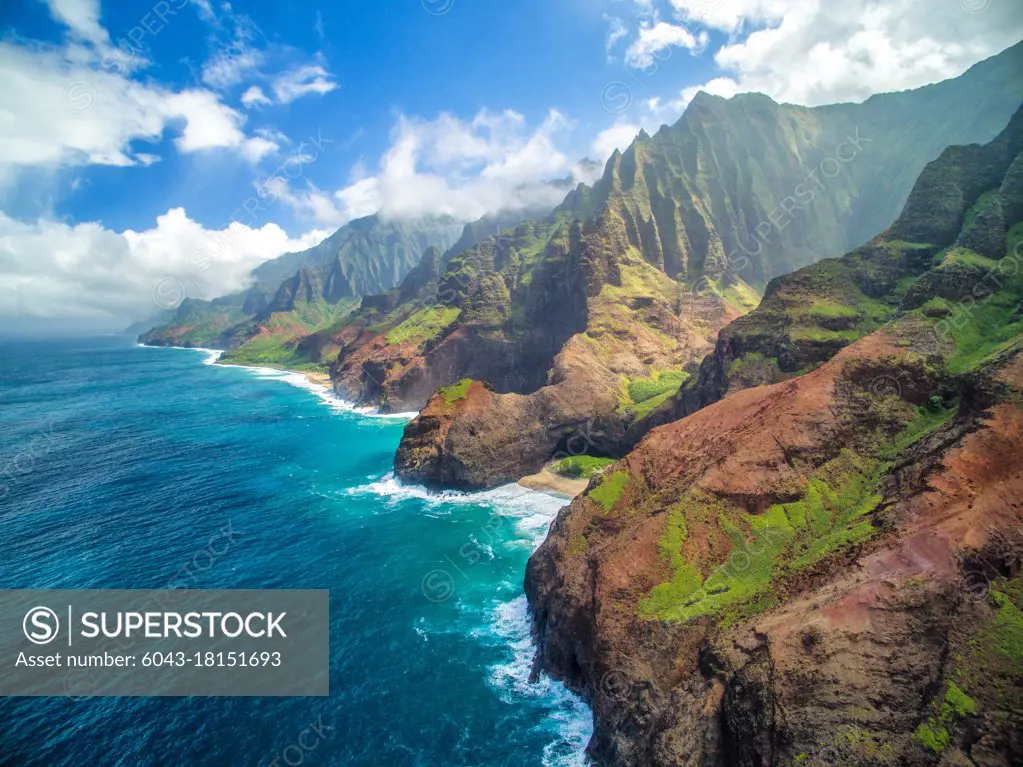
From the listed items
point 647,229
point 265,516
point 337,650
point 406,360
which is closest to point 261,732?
point 337,650

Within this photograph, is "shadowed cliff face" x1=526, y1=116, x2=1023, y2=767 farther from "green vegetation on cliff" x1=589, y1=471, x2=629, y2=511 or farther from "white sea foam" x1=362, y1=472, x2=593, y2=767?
"white sea foam" x1=362, y1=472, x2=593, y2=767

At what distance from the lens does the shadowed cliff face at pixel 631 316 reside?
68.8 m

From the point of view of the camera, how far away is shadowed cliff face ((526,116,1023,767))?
73.4 ft

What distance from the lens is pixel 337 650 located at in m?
41.2

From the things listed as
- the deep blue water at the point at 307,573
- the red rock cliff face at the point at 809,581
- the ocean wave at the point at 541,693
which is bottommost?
the ocean wave at the point at 541,693

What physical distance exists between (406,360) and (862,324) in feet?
376

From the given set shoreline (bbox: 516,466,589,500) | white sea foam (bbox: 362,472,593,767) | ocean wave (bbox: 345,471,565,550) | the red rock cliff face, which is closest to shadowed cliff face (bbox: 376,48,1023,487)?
ocean wave (bbox: 345,471,565,550)

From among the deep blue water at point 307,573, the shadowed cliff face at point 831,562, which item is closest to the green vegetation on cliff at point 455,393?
the deep blue water at point 307,573

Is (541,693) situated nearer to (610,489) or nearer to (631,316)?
(610,489)

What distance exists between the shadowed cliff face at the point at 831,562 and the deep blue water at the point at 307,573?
21.6 ft

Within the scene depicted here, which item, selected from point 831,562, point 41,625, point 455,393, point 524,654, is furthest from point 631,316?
point 41,625

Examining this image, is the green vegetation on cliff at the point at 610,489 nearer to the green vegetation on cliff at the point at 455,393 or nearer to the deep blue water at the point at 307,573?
the deep blue water at the point at 307,573

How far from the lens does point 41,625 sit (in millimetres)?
44125

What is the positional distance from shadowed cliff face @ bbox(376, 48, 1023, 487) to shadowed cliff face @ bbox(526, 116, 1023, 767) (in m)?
14.9
